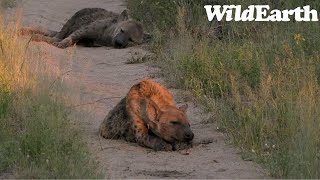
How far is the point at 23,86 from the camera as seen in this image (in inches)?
302

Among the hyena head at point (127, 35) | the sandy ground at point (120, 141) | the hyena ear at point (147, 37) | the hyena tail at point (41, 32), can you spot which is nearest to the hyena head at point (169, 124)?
the sandy ground at point (120, 141)

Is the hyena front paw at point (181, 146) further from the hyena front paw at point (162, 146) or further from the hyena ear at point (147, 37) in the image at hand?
the hyena ear at point (147, 37)

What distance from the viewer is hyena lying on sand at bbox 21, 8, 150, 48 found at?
530 inches

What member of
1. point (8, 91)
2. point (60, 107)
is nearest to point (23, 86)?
point (8, 91)

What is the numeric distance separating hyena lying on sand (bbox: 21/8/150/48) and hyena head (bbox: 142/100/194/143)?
6.16 meters

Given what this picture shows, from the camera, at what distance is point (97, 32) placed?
45.9ft

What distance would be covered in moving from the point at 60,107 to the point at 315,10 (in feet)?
17.8

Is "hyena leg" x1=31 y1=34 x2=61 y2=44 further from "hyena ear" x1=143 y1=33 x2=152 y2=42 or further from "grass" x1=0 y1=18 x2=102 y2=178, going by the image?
"grass" x1=0 y1=18 x2=102 y2=178

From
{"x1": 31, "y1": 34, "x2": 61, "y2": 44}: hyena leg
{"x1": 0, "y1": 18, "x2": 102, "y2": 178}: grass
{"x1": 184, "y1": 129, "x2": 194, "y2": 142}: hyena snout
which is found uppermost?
{"x1": 31, "y1": 34, "x2": 61, "y2": 44}: hyena leg

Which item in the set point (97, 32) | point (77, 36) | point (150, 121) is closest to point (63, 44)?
point (77, 36)

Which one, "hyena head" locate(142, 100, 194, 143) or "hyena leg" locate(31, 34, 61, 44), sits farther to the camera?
"hyena leg" locate(31, 34, 61, 44)

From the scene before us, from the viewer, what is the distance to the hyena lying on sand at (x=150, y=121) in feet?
23.1

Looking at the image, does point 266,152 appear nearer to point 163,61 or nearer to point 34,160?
point 34,160

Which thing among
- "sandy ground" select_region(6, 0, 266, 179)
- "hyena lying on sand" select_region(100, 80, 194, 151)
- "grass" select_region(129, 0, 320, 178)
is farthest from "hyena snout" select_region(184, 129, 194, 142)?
"grass" select_region(129, 0, 320, 178)
